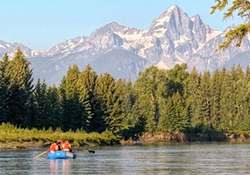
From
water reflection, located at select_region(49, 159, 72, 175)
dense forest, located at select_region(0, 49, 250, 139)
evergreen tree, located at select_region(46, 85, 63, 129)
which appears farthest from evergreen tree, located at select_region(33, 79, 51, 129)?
water reflection, located at select_region(49, 159, 72, 175)

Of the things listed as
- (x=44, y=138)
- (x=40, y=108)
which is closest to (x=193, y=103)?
(x=40, y=108)

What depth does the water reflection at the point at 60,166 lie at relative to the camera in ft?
182

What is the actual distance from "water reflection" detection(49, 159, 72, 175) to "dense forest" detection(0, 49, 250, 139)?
3596 cm

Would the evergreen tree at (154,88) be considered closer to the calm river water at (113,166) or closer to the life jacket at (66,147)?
the life jacket at (66,147)

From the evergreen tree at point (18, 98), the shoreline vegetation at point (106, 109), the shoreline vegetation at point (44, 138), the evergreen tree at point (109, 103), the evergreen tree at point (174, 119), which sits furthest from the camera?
the evergreen tree at point (174, 119)

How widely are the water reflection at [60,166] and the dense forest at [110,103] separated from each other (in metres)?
36.0

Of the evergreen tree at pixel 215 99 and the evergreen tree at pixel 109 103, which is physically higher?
the evergreen tree at pixel 215 99

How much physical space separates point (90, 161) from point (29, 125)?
41.4 meters

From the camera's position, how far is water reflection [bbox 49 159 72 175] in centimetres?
5542

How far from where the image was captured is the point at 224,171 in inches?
2227

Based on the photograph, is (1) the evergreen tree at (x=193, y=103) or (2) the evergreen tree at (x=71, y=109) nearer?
(2) the evergreen tree at (x=71, y=109)

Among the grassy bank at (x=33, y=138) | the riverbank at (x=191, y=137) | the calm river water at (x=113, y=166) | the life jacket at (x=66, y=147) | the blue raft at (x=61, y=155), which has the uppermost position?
the riverbank at (x=191, y=137)

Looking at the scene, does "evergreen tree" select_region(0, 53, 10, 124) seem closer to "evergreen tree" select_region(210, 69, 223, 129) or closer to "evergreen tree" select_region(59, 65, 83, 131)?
"evergreen tree" select_region(59, 65, 83, 131)

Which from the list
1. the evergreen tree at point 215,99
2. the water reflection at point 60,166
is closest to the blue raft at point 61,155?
the water reflection at point 60,166
